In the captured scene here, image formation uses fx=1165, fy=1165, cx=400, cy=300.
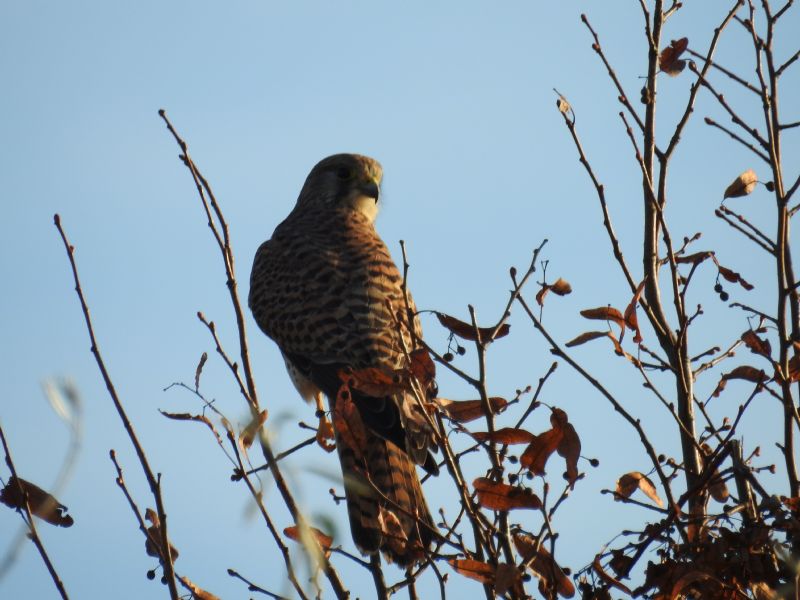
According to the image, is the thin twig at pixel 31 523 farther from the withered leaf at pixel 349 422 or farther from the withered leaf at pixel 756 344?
the withered leaf at pixel 756 344

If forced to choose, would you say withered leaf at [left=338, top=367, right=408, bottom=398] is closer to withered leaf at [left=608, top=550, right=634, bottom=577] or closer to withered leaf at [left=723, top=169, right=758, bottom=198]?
withered leaf at [left=608, top=550, right=634, bottom=577]

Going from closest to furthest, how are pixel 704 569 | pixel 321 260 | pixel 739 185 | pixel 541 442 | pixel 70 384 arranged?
1. pixel 70 384
2. pixel 704 569
3. pixel 541 442
4. pixel 739 185
5. pixel 321 260

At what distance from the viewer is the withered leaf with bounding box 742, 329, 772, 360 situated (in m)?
3.70

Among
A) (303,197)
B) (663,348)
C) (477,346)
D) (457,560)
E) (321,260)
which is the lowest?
(457,560)

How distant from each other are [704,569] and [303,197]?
5364mm

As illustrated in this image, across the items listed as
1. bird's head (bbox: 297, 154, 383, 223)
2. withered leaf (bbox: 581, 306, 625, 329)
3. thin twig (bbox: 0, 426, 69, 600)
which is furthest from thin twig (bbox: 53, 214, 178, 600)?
bird's head (bbox: 297, 154, 383, 223)

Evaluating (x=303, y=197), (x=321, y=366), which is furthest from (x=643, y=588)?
(x=303, y=197)

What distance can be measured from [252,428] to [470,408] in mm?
605

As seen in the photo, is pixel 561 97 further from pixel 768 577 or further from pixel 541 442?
pixel 768 577

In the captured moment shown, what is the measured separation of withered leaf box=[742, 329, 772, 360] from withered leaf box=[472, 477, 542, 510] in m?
A: 1.11

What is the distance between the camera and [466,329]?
10.9 feet

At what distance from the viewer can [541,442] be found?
308 cm

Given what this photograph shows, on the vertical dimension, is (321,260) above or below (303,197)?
below

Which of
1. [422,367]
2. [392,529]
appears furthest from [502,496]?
[392,529]
